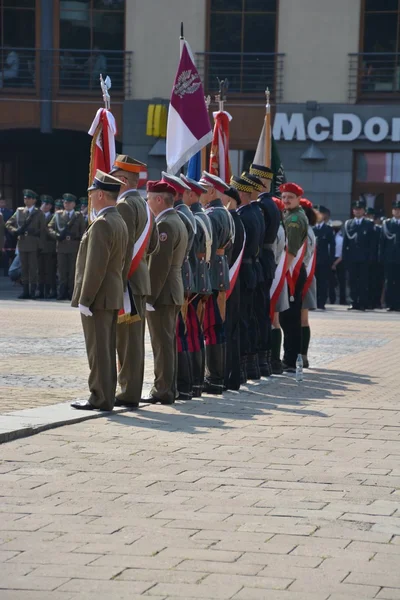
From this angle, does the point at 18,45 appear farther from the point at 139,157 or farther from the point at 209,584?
the point at 209,584

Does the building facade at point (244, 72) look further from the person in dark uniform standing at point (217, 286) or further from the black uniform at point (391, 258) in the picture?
the person in dark uniform standing at point (217, 286)

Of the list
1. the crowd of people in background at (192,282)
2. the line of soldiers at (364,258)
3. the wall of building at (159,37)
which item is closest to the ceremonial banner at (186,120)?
the crowd of people in background at (192,282)

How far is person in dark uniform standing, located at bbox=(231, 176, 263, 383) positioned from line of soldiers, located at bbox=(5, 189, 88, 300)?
12982 millimetres

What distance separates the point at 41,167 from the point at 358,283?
47.2 ft

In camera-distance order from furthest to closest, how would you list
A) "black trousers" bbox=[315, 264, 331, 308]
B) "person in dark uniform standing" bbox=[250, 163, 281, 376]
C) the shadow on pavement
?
"black trousers" bbox=[315, 264, 331, 308]
"person in dark uniform standing" bbox=[250, 163, 281, 376]
the shadow on pavement

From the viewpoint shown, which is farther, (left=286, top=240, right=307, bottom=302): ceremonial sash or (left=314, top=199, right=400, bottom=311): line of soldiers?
(left=314, top=199, right=400, bottom=311): line of soldiers

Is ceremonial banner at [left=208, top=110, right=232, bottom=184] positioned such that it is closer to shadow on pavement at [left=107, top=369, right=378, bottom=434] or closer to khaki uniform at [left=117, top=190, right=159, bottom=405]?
shadow on pavement at [left=107, top=369, right=378, bottom=434]

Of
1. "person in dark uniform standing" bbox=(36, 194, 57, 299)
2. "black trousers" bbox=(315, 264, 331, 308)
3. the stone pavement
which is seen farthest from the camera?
"person in dark uniform standing" bbox=(36, 194, 57, 299)

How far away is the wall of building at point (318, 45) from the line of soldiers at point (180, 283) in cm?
1769

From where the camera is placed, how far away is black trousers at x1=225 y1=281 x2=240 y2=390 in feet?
39.4

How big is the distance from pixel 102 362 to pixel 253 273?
2.89m

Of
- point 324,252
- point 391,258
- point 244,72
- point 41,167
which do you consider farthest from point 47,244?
point 41,167

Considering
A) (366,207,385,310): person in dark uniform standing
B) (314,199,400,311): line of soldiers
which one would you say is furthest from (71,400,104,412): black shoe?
(366,207,385,310): person in dark uniform standing

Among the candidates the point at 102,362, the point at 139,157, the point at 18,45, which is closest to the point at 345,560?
the point at 102,362
